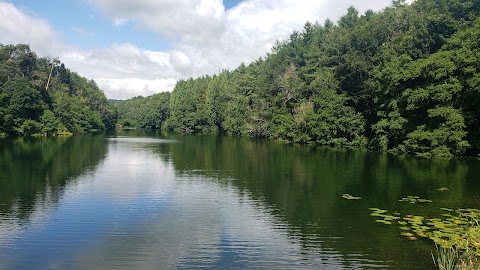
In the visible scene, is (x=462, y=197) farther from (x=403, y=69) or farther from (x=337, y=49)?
(x=337, y=49)

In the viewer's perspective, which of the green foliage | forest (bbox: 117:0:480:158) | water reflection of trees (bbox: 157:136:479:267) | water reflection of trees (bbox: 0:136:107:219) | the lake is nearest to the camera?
the lake

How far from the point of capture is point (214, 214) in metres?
18.9

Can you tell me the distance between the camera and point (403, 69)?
4691cm

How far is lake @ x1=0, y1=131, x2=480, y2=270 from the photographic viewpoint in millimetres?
13117

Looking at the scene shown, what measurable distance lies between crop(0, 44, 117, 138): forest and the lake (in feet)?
155

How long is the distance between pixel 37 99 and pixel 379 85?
66199 mm

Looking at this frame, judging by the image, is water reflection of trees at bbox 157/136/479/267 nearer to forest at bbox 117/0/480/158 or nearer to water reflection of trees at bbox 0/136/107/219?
forest at bbox 117/0/480/158

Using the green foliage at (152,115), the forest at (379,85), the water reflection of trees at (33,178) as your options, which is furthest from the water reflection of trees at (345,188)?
the green foliage at (152,115)

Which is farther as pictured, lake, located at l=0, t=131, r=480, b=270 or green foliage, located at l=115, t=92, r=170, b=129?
green foliage, located at l=115, t=92, r=170, b=129

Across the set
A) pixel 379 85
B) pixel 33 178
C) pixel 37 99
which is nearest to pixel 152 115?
pixel 37 99

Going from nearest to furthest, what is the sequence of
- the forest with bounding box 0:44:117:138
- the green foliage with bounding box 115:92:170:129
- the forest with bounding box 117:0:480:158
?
1. the forest with bounding box 117:0:480:158
2. the forest with bounding box 0:44:117:138
3. the green foliage with bounding box 115:92:170:129

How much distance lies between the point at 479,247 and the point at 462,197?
1016 centimetres

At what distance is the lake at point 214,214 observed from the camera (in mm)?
13117

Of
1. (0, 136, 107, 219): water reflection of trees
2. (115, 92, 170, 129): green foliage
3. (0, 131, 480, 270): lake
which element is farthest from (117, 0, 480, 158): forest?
(115, 92, 170, 129): green foliage
